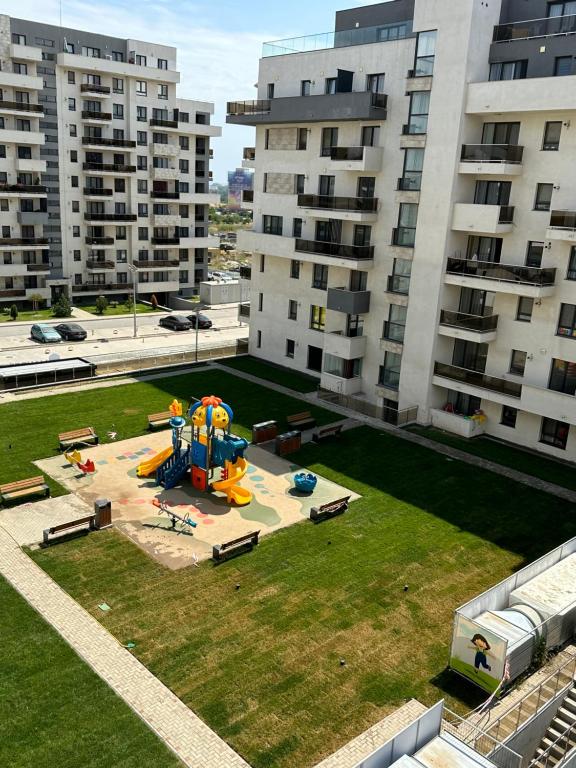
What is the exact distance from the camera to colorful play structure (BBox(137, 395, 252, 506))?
94.3 ft

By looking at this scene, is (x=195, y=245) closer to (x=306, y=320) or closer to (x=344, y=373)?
(x=306, y=320)

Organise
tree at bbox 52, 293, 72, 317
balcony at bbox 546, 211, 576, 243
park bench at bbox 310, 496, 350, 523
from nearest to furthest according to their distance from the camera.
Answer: park bench at bbox 310, 496, 350, 523 → balcony at bbox 546, 211, 576, 243 → tree at bbox 52, 293, 72, 317

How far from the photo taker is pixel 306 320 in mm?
46438

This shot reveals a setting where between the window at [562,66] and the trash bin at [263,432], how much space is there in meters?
22.6

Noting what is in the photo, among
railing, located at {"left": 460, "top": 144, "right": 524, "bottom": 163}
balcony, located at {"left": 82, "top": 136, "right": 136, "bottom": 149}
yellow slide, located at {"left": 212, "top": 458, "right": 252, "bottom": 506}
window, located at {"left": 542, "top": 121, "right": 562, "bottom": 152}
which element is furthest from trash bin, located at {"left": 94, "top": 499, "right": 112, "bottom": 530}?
balcony, located at {"left": 82, "top": 136, "right": 136, "bottom": 149}

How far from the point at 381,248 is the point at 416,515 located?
18.0 m

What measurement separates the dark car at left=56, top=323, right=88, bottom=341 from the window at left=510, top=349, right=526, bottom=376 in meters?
37.5

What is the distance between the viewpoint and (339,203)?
134 ft

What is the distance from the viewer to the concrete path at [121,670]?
16172 mm

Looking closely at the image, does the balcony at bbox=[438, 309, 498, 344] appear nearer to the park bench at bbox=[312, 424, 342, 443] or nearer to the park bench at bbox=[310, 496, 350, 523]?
the park bench at bbox=[312, 424, 342, 443]

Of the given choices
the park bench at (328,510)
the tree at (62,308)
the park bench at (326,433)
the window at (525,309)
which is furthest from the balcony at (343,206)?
the tree at (62,308)

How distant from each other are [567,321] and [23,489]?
2677 centimetres

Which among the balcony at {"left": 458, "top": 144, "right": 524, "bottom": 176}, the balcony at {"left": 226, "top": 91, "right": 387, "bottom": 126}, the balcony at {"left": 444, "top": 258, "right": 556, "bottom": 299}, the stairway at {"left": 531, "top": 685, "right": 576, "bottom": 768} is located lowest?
the stairway at {"left": 531, "top": 685, "right": 576, "bottom": 768}

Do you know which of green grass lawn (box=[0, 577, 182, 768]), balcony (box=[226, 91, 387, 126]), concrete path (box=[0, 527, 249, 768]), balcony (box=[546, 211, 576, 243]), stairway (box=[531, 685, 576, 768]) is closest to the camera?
green grass lawn (box=[0, 577, 182, 768])
